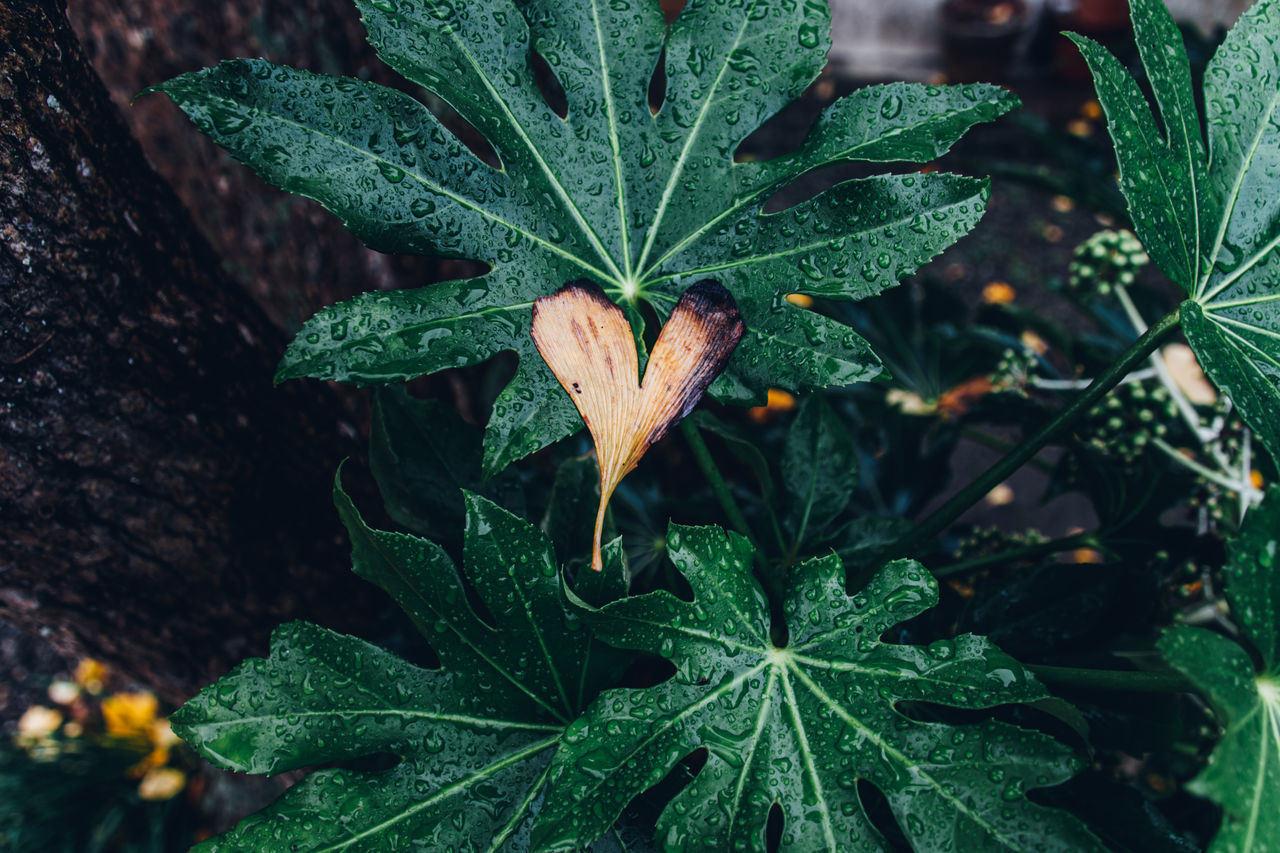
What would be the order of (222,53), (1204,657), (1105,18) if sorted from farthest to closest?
(1105,18) → (222,53) → (1204,657)

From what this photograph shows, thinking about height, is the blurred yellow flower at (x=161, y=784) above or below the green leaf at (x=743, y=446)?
below

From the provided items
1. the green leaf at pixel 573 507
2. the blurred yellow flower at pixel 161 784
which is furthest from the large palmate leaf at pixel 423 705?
the blurred yellow flower at pixel 161 784

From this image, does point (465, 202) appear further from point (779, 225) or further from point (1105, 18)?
point (1105, 18)

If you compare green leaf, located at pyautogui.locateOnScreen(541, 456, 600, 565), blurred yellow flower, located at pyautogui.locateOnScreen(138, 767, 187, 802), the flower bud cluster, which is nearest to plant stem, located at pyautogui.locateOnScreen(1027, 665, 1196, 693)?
green leaf, located at pyautogui.locateOnScreen(541, 456, 600, 565)

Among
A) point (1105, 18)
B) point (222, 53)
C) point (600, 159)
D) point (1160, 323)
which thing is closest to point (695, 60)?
point (600, 159)

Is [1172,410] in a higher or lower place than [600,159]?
lower

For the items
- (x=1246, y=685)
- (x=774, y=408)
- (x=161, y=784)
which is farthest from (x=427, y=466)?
(x=161, y=784)

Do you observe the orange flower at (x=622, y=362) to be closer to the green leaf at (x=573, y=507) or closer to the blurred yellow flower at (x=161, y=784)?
the green leaf at (x=573, y=507)
